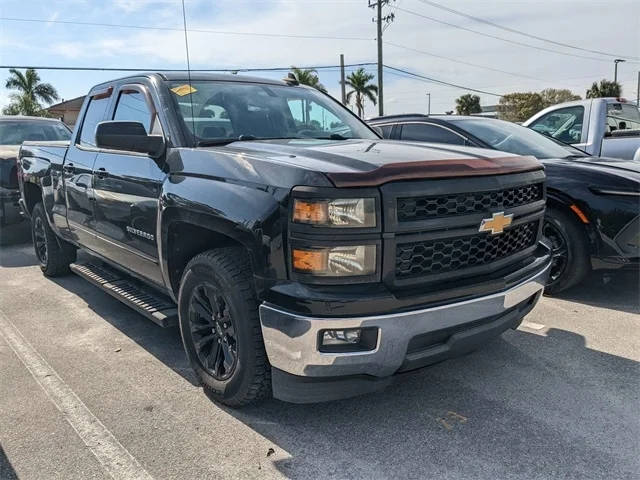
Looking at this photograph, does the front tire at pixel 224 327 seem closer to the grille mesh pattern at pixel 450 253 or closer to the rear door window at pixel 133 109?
the grille mesh pattern at pixel 450 253

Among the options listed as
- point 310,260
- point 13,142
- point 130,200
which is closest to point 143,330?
point 130,200

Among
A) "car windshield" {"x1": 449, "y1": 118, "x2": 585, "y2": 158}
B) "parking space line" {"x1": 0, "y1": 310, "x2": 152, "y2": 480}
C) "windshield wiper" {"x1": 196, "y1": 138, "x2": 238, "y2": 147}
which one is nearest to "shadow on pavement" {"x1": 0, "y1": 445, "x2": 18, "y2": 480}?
"parking space line" {"x1": 0, "y1": 310, "x2": 152, "y2": 480}

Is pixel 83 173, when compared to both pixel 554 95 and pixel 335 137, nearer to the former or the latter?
pixel 335 137

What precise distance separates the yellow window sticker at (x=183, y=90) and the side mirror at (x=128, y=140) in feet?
1.35

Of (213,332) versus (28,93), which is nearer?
(213,332)

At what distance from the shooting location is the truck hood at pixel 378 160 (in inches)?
94.6

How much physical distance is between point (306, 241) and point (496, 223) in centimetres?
103

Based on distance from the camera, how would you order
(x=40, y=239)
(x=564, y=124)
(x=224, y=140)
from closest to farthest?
(x=224, y=140), (x=40, y=239), (x=564, y=124)

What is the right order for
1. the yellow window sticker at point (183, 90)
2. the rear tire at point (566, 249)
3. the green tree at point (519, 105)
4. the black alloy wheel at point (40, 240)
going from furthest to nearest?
the green tree at point (519, 105) → the black alloy wheel at point (40, 240) → the rear tire at point (566, 249) → the yellow window sticker at point (183, 90)

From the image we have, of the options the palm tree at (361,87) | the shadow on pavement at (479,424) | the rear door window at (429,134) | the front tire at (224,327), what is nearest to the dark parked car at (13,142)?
the rear door window at (429,134)

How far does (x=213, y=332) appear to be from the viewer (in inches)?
120

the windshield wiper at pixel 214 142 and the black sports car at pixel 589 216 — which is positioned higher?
the windshield wiper at pixel 214 142

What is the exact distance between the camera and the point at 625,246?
14.4ft

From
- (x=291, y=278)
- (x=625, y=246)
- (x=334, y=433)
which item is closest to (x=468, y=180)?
(x=291, y=278)
